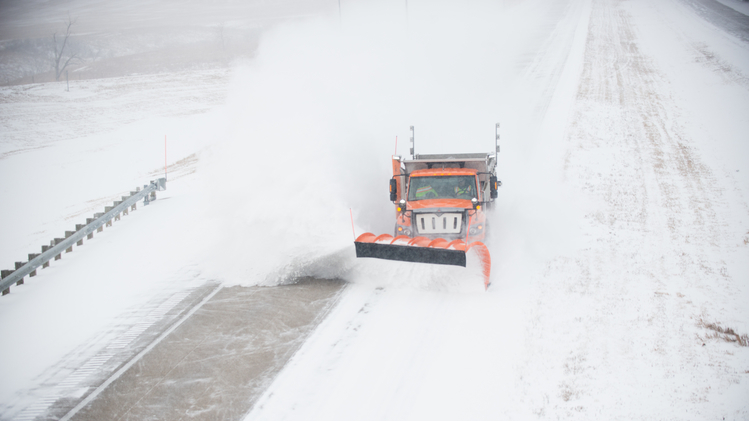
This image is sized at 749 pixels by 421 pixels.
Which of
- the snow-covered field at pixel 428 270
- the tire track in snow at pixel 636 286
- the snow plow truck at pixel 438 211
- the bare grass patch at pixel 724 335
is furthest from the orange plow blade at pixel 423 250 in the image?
the bare grass patch at pixel 724 335

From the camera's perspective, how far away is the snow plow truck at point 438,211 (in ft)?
29.9

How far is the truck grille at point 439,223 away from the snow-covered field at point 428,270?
90 cm

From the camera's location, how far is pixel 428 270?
9992 millimetres

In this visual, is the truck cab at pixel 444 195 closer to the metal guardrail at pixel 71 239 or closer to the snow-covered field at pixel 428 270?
the snow-covered field at pixel 428 270

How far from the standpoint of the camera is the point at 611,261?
10.7 metres

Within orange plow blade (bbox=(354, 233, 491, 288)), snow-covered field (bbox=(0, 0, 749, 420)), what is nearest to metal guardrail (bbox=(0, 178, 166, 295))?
snow-covered field (bbox=(0, 0, 749, 420))

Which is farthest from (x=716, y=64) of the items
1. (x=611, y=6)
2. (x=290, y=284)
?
(x=290, y=284)

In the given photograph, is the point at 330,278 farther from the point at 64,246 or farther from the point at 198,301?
the point at 64,246

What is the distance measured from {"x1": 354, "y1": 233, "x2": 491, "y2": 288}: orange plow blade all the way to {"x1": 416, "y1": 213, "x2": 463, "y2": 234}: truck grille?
3.03ft

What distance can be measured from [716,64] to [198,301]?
3089 cm

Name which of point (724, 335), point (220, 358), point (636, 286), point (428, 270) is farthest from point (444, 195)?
point (220, 358)

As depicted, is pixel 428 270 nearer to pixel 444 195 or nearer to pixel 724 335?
pixel 444 195

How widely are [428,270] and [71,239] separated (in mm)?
9032

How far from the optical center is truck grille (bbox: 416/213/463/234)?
1027cm
